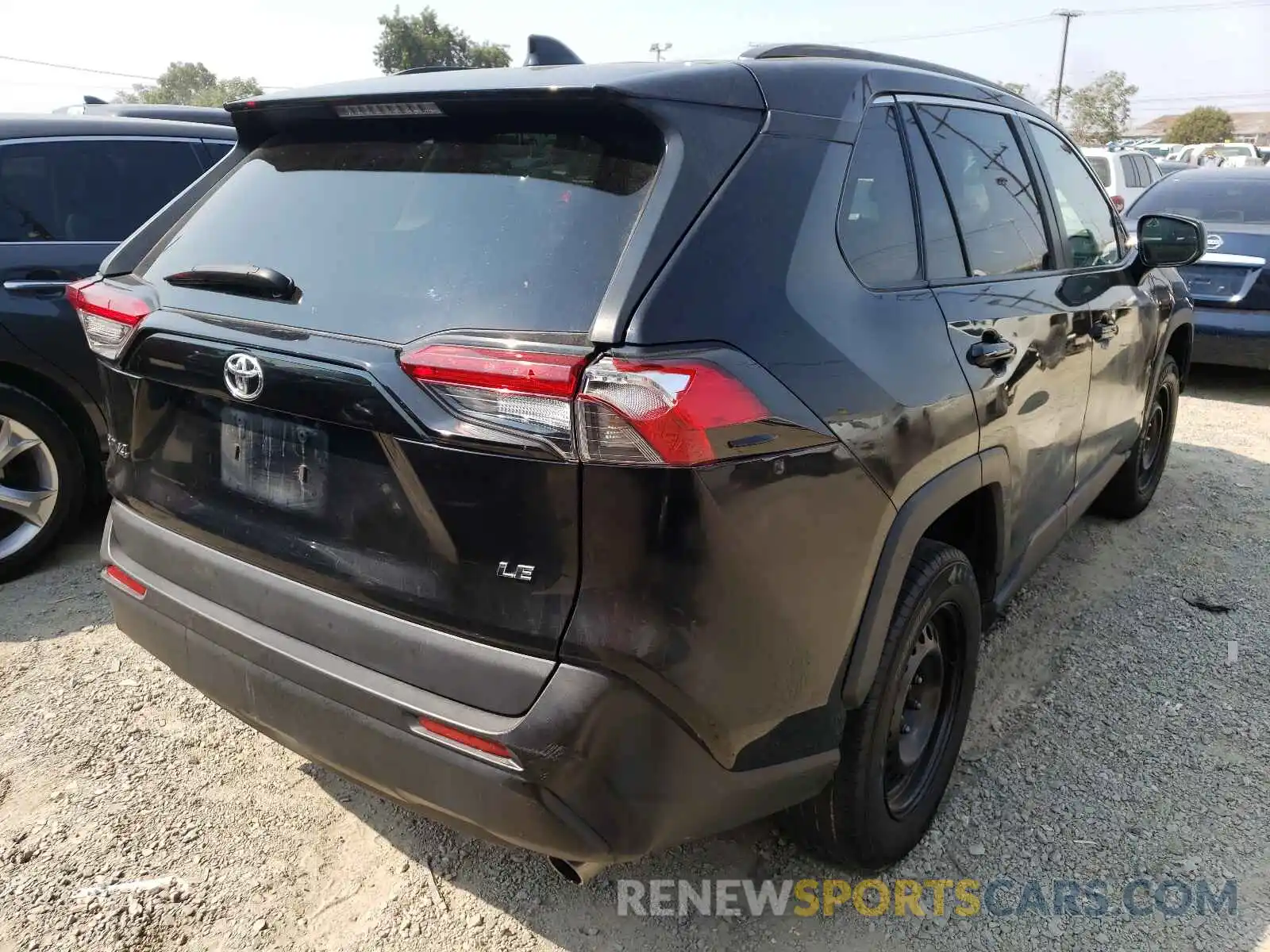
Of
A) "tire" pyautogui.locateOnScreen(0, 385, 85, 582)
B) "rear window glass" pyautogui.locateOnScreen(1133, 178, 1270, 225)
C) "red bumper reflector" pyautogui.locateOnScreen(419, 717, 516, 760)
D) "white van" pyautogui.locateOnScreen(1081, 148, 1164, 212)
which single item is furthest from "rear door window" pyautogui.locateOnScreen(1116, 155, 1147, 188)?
"red bumper reflector" pyautogui.locateOnScreen(419, 717, 516, 760)

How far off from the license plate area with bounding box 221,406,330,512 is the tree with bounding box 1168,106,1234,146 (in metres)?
70.3

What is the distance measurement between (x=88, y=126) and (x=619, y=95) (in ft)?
11.5

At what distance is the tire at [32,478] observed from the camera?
381 cm

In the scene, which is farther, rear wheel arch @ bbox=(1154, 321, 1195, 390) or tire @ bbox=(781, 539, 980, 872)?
rear wheel arch @ bbox=(1154, 321, 1195, 390)

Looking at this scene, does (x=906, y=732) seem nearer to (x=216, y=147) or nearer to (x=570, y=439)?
(x=570, y=439)

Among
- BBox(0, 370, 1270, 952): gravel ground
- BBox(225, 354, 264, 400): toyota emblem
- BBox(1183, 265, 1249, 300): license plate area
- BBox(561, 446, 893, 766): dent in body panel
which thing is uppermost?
BBox(225, 354, 264, 400): toyota emblem

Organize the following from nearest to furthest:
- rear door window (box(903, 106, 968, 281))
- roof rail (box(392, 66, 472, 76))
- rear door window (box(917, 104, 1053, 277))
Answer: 1. roof rail (box(392, 66, 472, 76))
2. rear door window (box(903, 106, 968, 281))
3. rear door window (box(917, 104, 1053, 277))

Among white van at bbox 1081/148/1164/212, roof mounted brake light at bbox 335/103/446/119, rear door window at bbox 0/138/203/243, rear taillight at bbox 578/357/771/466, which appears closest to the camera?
rear taillight at bbox 578/357/771/466

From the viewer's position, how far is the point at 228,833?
2.50 meters

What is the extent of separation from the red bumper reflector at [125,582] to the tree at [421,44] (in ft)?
214

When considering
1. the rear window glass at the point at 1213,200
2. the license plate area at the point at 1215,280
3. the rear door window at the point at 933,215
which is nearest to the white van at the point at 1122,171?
the rear window glass at the point at 1213,200

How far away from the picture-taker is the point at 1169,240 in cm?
372

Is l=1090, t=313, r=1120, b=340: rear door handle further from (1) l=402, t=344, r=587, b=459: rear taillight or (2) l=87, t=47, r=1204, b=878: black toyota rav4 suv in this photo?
(1) l=402, t=344, r=587, b=459: rear taillight

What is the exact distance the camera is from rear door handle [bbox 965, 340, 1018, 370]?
238 centimetres
